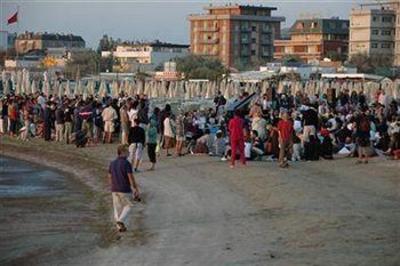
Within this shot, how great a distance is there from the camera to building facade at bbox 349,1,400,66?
121375mm

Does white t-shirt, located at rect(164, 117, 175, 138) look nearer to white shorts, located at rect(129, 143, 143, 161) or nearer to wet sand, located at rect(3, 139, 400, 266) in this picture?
wet sand, located at rect(3, 139, 400, 266)

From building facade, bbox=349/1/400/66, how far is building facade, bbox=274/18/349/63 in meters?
6.40

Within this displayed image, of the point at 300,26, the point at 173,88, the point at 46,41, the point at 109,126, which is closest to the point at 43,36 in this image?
the point at 46,41

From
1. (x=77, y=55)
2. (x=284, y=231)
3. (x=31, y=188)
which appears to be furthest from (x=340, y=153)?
(x=77, y=55)

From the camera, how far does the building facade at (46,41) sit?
17938 centimetres

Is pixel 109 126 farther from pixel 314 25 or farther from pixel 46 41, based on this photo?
pixel 46 41

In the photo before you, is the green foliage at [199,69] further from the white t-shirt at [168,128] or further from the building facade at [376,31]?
the white t-shirt at [168,128]

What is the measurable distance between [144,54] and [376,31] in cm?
3398

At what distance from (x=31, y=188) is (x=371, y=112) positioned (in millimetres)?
11440

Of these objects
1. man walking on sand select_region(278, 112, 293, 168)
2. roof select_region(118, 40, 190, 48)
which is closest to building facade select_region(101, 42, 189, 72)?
roof select_region(118, 40, 190, 48)

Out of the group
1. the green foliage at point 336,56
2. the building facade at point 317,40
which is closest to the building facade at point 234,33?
the building facade at point 317,40

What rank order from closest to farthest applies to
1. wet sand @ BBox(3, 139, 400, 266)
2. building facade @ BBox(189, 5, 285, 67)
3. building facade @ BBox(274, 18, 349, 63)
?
wet sand @ BBox(3, 139, 400, 266) < building facade @ BBox(274, 18, 349, 63) < building facade @ BBox(189, 5, 285, 67)

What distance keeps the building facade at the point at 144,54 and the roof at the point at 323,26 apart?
17.7 metres

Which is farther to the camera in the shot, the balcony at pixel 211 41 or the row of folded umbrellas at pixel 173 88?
the balcony at pixel 211 41
